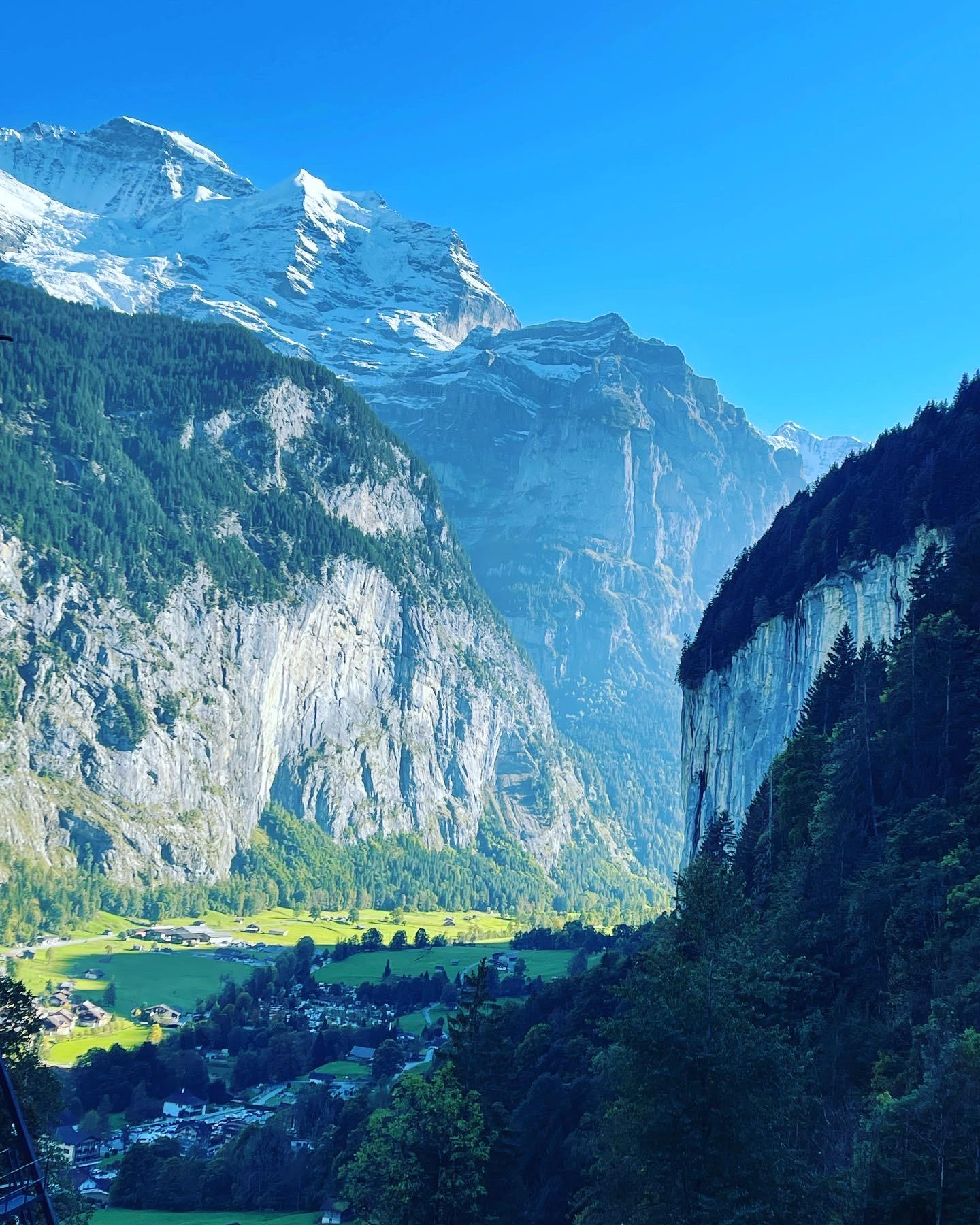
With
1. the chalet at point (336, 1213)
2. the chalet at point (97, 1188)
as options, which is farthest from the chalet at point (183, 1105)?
the chalet at point (336, 1213)

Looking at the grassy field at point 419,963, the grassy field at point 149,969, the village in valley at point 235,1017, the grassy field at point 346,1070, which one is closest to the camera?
the village in valley at point 235,1017

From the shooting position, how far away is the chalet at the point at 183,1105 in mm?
113500

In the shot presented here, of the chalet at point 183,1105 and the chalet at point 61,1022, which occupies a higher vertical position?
the chalet at point 61,1022

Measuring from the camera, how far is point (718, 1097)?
1182 inches

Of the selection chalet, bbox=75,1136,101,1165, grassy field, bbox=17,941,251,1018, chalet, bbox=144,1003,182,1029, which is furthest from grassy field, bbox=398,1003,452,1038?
chalet, bbox=75,1136,101,1165

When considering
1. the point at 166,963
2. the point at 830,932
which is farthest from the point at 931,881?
the point at 166,963

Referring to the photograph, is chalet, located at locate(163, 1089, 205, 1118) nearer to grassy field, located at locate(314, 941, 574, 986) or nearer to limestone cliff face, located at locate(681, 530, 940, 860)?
grassy field, located at locate(314, 941, 574, 986)

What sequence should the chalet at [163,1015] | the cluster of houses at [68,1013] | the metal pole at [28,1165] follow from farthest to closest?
the chalet at [163,1015], the cluster of houses at [68,1013], the metal pole at [28,1165]

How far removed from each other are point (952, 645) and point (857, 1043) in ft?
79.4

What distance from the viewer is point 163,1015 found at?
152m

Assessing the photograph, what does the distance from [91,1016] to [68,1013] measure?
9.42 ft

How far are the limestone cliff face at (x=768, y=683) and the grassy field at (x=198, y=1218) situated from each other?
146ft

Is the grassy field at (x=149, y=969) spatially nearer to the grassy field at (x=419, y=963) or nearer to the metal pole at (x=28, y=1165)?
the grassy field at (x=419, y=963)

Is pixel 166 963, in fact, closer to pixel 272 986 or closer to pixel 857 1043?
pixel 272 986
